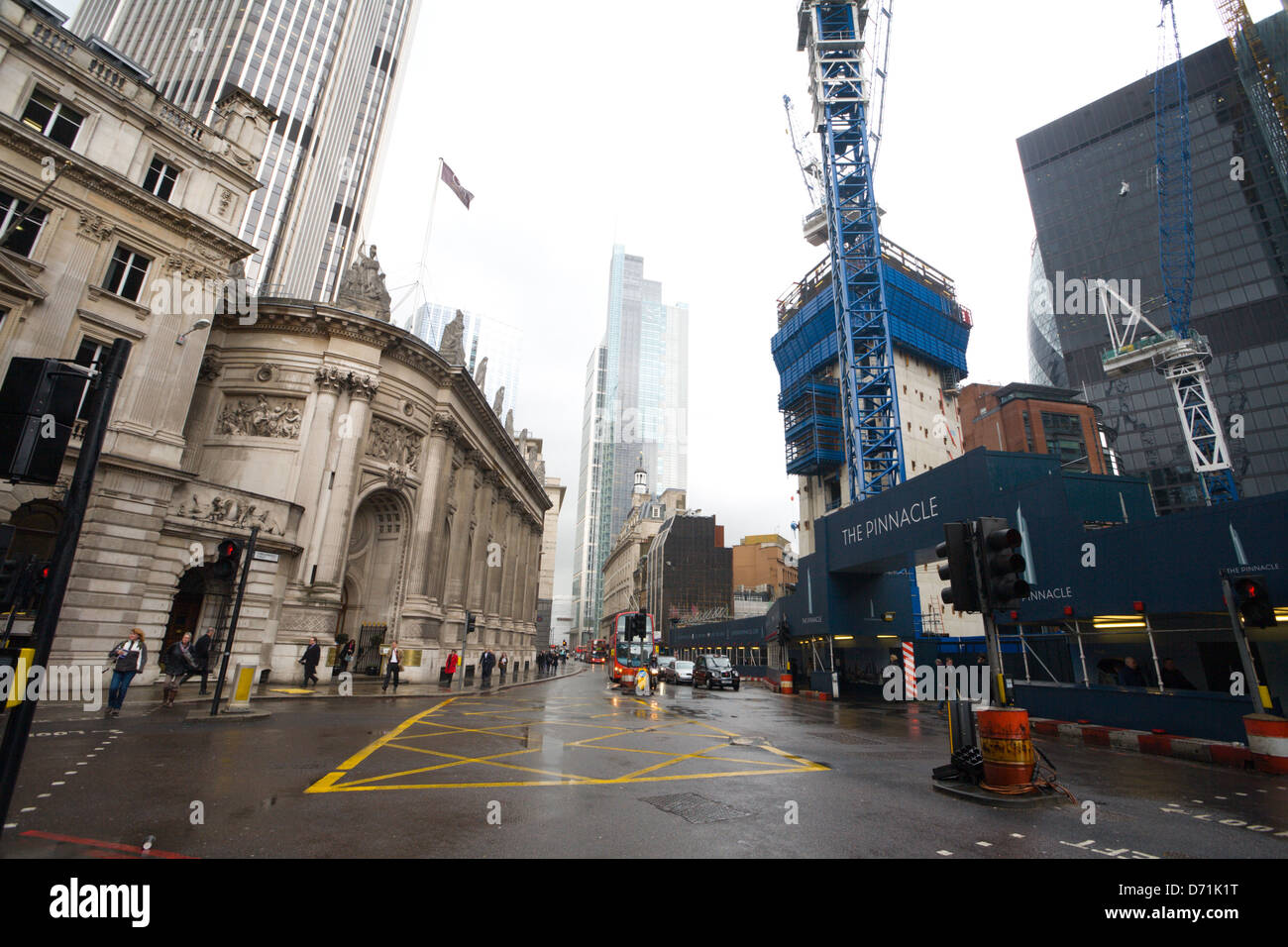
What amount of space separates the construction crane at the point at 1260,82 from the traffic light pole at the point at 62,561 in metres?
120

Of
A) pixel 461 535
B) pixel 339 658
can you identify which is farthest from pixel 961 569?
pixel 461 535

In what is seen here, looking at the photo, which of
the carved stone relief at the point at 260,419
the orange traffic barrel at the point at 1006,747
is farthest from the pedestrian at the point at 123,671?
the carved stone relief at the point at 260,419

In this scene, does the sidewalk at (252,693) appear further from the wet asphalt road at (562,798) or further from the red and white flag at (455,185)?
the red and white flag at (455,185)

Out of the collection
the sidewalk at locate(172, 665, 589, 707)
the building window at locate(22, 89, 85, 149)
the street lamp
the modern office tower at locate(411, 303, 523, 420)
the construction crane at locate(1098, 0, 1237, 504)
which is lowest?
the sidewalk at locate(172, 665, 589, 707)

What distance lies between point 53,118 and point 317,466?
15.5m

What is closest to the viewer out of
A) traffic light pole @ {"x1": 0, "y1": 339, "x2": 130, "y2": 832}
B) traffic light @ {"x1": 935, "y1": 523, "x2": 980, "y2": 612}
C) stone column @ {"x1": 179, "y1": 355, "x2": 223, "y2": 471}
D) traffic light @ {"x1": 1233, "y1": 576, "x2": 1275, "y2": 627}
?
traffic light pole @ {"x1": 0, "y1": 339, "x2": 130, "y2": 832}

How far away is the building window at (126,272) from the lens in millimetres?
21875

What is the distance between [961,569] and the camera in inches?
318

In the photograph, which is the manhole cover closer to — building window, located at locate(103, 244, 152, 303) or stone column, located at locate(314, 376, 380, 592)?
stone column, located at locate(314, 376, 380, 592)

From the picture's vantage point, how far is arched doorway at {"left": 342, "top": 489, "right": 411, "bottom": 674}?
31.6m

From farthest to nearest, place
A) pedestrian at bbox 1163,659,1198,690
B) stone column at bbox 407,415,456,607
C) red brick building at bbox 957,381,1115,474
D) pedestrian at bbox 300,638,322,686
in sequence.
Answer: red brick building at bbox 957,381,1115,474 < stone column at bbox 407,415,456,607 < pedestrian at bbox 300,638,322,686 < pedestrian at bbox 1163,659,1198,690

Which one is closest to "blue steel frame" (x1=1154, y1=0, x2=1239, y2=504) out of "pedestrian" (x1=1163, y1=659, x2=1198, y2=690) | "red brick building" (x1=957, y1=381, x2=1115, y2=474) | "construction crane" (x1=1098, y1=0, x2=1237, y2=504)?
"construction crane" (x1=1098, y1=0, x2=1237, y2=504)

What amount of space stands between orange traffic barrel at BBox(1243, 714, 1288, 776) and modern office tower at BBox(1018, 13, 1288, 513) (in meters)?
71.6
